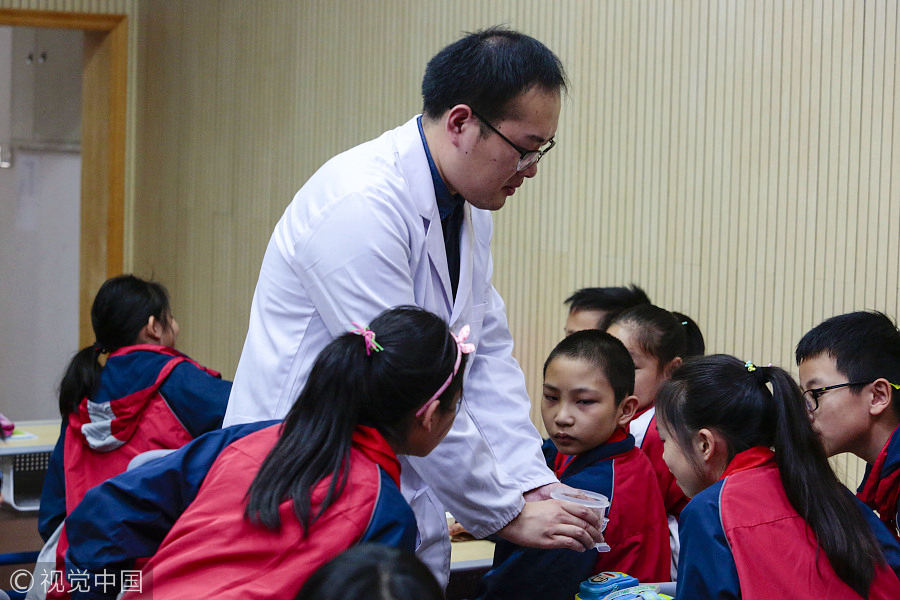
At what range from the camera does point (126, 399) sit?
317cm

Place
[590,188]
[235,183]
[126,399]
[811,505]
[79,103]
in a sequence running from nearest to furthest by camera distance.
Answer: [811,505]
[126,399]
[590,188]
[235,183]
[79,103]

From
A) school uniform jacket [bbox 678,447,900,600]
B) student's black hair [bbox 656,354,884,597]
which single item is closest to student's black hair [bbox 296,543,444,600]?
school uniform jacket [bbox 678,447,900,600]

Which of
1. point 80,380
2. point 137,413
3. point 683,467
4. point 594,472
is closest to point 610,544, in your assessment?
point 594,472

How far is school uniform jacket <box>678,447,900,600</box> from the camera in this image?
1688 millimetres

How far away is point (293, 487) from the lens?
1.44m

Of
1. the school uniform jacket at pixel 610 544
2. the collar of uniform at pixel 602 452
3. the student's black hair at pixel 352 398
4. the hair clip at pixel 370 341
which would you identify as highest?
the hair clip at pixel 370 341

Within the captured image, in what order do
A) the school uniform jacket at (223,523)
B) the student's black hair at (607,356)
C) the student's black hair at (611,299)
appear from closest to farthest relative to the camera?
the school uniform jacket at (223,523) → the student's black hair at (607,356) → the student's black hair at (611,299)

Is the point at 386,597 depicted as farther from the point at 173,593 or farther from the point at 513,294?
the point at 513,294

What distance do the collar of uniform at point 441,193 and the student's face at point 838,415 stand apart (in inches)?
34.2

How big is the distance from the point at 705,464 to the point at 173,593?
103 centimetres

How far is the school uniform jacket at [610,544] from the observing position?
2178 millimetres

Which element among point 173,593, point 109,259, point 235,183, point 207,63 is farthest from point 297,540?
point 109,259

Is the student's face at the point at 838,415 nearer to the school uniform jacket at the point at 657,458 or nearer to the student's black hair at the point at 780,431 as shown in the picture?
the student's black hair at the point at 780,431

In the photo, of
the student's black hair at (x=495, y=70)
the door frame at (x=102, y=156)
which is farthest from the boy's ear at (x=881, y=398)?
the door frame at (x=102, y=156)
